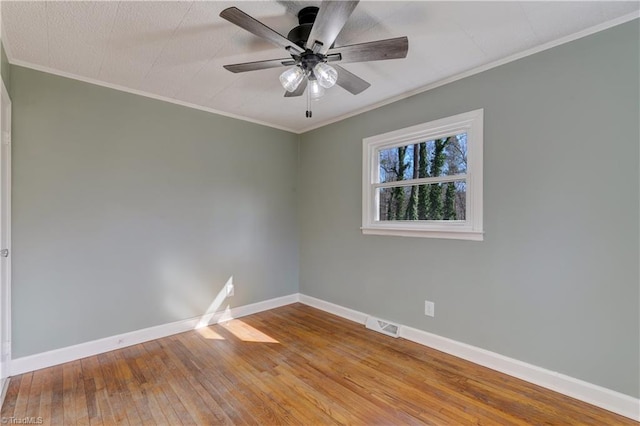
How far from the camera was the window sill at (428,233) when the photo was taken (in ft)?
8.06

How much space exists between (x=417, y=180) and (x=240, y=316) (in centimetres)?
254

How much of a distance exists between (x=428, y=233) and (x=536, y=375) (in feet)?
4.19

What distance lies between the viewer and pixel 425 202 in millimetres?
2871

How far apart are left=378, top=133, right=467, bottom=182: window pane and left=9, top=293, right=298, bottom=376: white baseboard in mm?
2272

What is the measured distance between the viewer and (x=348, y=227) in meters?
3.52

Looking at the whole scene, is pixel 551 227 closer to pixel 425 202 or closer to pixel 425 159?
pixel 425 202

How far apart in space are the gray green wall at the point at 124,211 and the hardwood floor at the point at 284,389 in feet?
1.44

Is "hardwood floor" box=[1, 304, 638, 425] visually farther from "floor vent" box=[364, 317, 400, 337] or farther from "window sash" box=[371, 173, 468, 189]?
"window sash" box=[371, 173, 468, 189]

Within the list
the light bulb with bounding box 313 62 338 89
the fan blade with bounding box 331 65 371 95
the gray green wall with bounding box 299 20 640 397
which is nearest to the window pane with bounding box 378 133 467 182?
the gray green wall with bounding box 299 20 640 397

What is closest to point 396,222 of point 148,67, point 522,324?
point 522,324

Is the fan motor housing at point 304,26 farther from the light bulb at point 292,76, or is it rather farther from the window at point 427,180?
the window at point 427,180

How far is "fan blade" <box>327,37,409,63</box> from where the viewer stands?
1600mm

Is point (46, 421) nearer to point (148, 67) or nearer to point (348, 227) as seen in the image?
point (148, 67)

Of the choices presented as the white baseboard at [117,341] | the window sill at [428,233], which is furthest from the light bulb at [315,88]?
the white baseboard at [117,341]
